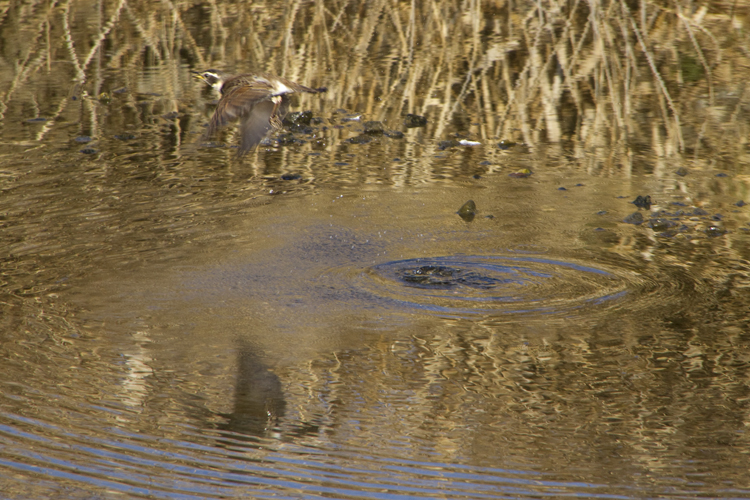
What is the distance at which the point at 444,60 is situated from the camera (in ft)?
26.9

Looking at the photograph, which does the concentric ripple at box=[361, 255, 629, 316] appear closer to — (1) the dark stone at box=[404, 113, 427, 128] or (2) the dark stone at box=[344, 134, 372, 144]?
(2) the dark stone at box=[344, 134, 372, 144]

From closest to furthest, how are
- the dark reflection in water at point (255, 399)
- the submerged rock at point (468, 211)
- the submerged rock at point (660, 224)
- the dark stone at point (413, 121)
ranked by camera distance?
the dark reflection in water at point (255, 399), the submerged rock at point (660, 224), the submerged rock at point (468, 211), the dark stone at point (413, 121)

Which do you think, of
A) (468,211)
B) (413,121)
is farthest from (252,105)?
(413,121)

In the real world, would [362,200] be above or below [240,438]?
above

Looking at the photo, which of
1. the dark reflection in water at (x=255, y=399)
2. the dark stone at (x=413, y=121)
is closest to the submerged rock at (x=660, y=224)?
the dark stone at (x=413, y=121)

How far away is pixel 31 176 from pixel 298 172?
5.53ft

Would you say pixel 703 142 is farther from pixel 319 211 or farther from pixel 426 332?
pixel 426 332

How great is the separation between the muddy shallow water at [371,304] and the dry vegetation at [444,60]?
0.27 ft

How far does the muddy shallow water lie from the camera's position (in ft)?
10.1

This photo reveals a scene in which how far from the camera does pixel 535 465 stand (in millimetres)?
3051

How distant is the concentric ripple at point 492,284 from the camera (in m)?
4.36

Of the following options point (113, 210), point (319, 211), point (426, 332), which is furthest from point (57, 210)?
point (426, 332)

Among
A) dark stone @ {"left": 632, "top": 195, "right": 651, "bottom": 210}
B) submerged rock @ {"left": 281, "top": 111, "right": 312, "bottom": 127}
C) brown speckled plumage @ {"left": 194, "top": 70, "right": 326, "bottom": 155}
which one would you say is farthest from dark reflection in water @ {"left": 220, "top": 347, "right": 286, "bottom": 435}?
submerged rock @ {"left": 281, "top": 111, "right": 312, "bottom": 127}

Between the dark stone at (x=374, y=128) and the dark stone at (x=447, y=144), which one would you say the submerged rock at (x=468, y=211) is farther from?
the dark stone at (x=374, y=128)
